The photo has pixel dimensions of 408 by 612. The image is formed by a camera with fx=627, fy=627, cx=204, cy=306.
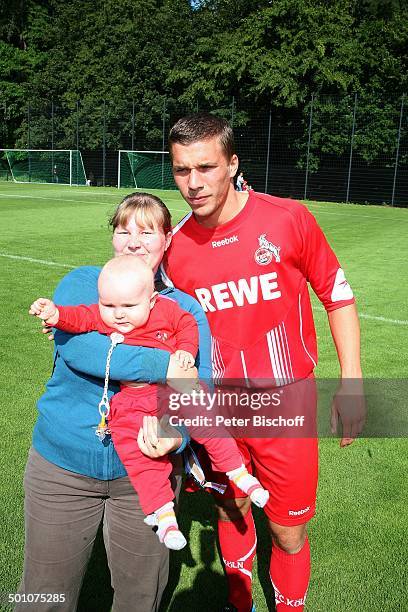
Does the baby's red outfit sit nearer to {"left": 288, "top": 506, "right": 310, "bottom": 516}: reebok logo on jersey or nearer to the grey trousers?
the grey trousers

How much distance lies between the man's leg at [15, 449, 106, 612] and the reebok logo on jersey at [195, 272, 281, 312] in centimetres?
103

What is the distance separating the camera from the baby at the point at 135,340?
90.7 inches

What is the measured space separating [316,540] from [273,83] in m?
33.0

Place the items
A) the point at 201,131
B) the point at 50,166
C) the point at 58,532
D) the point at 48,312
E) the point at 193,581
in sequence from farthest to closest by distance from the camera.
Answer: the point at 50,166
the point at 193,581
the point at 201,131
the point at 58,532
the point at 48,312

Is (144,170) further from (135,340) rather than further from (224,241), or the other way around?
(135,340)

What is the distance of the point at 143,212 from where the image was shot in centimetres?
259

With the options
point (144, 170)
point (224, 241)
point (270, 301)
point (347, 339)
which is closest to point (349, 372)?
point (347, 339)

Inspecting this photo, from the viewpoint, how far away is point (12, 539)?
3.66 m

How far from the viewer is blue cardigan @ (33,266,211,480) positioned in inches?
89.8

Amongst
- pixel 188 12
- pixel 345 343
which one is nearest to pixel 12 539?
pixel 345 343

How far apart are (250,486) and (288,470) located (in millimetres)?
446

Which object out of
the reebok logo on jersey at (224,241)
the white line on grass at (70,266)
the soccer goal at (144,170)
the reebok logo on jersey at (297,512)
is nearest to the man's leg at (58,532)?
the reebok logo on jersey at (297,512)

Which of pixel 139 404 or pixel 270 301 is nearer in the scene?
pixel 139 404

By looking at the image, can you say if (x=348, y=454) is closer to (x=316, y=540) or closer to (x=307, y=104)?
(x=316, y=540)
